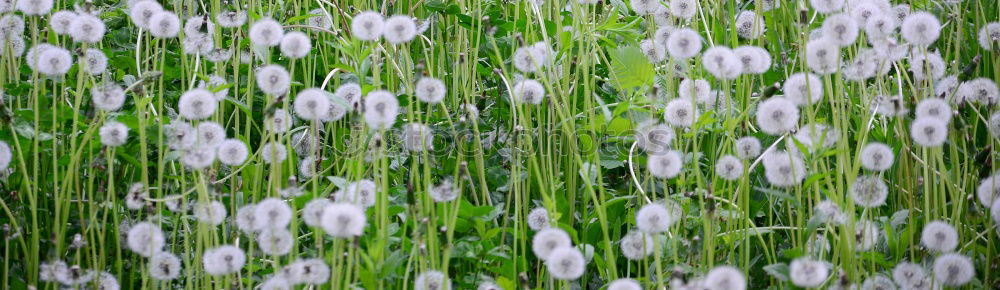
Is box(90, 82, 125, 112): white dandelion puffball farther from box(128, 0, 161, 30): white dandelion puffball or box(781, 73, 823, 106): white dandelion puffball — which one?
box(781, 73, 823, 106): white dandelion puffball

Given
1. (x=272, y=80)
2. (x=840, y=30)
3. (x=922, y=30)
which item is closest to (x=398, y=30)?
(x=272, y=80)

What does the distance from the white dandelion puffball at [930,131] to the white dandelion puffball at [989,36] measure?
15.8 inches

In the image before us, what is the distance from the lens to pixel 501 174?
1.43 m

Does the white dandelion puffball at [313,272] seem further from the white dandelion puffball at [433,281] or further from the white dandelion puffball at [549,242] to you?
the white dandelion puffball at [549,242]

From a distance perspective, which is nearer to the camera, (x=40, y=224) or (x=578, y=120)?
(x=40, y=224)

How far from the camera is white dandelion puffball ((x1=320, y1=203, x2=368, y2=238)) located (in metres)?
0.89

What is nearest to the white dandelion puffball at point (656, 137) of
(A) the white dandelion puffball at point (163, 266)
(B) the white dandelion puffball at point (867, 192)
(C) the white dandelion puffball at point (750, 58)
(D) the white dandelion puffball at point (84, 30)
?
(C) the white dandelion puffball at point (750, 58)

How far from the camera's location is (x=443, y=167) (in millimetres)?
1485

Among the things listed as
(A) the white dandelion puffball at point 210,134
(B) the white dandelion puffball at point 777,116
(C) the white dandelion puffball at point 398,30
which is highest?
(C) the white dandelion puffball at point 398,30

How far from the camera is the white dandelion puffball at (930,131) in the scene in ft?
3.30

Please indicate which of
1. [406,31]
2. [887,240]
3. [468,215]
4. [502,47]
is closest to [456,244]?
A: [468,215]

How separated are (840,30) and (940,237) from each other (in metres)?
0.24

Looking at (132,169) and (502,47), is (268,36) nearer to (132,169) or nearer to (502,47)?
(132,169)

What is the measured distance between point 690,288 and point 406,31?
466 millimetres
